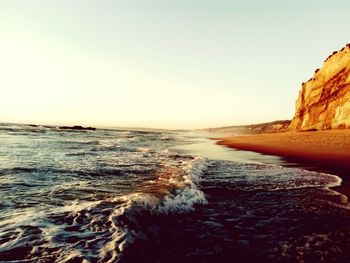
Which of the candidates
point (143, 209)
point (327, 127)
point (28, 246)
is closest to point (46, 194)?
point (143, 209)

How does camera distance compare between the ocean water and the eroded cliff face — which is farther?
the eroded cliff face

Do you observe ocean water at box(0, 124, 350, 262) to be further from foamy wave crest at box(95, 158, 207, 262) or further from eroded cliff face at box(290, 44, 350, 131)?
eroded cliff face at box(290, 44, 350, 131)

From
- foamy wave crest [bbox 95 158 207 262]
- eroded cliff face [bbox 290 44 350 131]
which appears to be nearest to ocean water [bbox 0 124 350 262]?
foamy wave crest [bbox 95 158 207 262]

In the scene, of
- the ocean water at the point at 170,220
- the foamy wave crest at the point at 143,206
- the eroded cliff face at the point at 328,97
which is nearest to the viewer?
the ocean water at the point at 170,220

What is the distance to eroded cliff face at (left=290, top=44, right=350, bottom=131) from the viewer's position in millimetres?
46331

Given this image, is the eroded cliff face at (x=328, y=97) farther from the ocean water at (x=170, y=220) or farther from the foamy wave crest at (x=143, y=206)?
the foamy wave crest at (x=143, y=206)

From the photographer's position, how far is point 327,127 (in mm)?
48781

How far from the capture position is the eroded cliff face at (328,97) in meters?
46.3

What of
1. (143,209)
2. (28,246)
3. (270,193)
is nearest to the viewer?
(28,246)

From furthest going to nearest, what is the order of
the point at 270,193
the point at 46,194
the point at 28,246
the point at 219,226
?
the point at 270,193, the point at 46,194, the point at 219,226, the point at 28,246

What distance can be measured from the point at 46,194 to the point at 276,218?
18.6 feet

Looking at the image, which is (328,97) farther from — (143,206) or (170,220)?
(170,220)

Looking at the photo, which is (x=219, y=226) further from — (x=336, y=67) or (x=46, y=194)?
(x=336, y=67)

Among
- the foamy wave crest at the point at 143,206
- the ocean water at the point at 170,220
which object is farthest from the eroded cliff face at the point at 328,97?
the foamy wave crest at the point at 143,206
